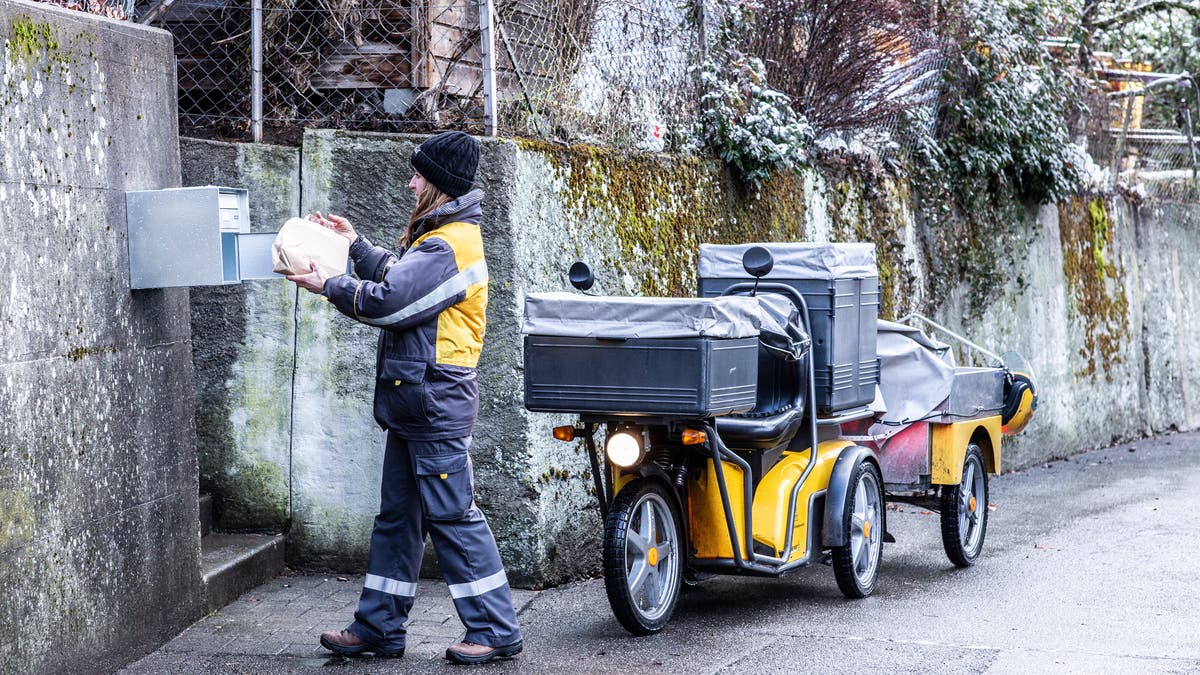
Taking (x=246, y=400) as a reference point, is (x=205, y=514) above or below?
below

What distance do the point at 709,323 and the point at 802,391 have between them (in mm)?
1222

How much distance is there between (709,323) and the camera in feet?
18.4

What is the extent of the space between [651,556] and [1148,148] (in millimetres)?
13465

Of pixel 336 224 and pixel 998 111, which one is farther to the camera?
pixel 998 111

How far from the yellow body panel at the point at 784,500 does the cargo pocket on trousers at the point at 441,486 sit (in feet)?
4.98

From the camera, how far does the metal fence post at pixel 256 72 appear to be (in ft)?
23.4

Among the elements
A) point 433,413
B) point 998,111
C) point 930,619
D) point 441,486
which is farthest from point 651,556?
point 998,111

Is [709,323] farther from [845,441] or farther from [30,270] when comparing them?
[30,270]

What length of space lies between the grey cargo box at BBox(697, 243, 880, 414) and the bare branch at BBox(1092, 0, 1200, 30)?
40.2 feet

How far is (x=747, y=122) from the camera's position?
30.3 feet

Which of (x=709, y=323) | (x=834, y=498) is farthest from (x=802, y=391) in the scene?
(x=709, y=323)

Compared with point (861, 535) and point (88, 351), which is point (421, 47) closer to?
point (88, 351)

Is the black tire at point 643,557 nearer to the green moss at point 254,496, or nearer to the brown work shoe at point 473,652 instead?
the brown work shoe at point 473,652

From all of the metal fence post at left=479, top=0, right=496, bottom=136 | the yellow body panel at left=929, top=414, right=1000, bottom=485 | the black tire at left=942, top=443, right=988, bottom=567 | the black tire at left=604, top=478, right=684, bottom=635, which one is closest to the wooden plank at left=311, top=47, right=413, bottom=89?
the metal fence post at left=479, top=0, right=496, bottom=136
